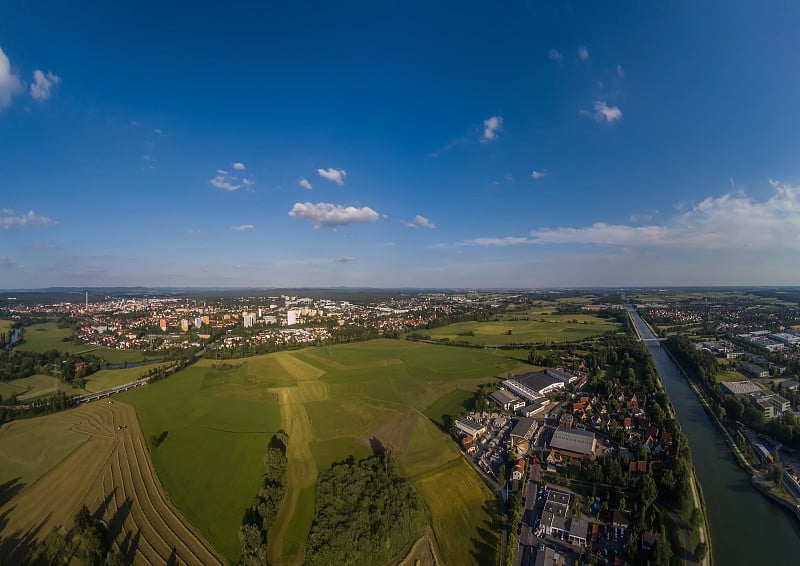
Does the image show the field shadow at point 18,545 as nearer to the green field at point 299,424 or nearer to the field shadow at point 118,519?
the field shadow at point 118,519

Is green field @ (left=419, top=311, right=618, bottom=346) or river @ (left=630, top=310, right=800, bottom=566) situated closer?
river @ (left=630, top=310, right=800, bottom=566)

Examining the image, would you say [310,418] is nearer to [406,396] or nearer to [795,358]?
[406,396]

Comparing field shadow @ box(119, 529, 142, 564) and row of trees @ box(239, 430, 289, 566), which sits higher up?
row of trees @ box(239, 430, 289, 566)

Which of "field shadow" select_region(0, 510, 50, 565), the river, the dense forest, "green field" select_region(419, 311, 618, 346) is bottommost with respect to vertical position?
the river

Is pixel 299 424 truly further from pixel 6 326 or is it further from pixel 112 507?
pixel 6 326

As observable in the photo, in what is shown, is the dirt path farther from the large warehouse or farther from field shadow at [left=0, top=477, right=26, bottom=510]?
the large warehouse

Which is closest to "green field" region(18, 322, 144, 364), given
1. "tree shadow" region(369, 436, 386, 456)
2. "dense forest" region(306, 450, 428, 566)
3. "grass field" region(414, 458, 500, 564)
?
"tree shadow" region(369, 436, 386, 456)
